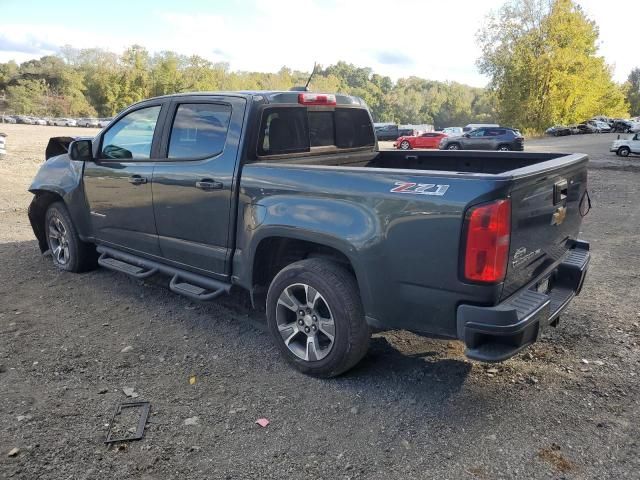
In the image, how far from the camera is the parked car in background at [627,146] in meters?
25.5

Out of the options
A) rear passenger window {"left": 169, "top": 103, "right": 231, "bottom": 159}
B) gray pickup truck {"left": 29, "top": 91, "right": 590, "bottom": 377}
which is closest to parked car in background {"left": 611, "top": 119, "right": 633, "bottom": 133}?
gray pickup truck {"left": 29, "top": 91, "right": 590, "bottom": 377}

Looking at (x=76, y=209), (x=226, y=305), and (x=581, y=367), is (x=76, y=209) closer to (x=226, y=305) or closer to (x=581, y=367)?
(x=226, y=305)

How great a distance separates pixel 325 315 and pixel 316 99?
1.88 metres

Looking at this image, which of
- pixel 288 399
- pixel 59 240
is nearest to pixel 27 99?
pixel 59 240

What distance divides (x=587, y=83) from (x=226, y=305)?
191ft

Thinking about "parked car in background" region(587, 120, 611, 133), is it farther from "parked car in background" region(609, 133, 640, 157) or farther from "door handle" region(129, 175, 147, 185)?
"door handle" region(129, 175, 147, 185)

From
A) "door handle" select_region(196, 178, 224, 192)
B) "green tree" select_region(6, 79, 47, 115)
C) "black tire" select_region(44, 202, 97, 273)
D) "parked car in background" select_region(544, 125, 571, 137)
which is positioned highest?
"green tree" select_region(6, 79, 47, 115)

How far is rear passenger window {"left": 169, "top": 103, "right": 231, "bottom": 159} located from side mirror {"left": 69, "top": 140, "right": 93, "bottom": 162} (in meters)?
1.25

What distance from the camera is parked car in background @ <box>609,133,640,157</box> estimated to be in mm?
25531

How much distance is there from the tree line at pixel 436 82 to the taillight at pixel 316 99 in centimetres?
2422

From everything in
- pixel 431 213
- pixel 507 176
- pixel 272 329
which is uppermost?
pixel 507 176

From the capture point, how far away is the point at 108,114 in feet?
329

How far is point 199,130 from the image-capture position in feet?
13.6

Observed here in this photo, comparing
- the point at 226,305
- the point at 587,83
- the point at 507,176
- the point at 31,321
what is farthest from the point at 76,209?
the point at 587,83
